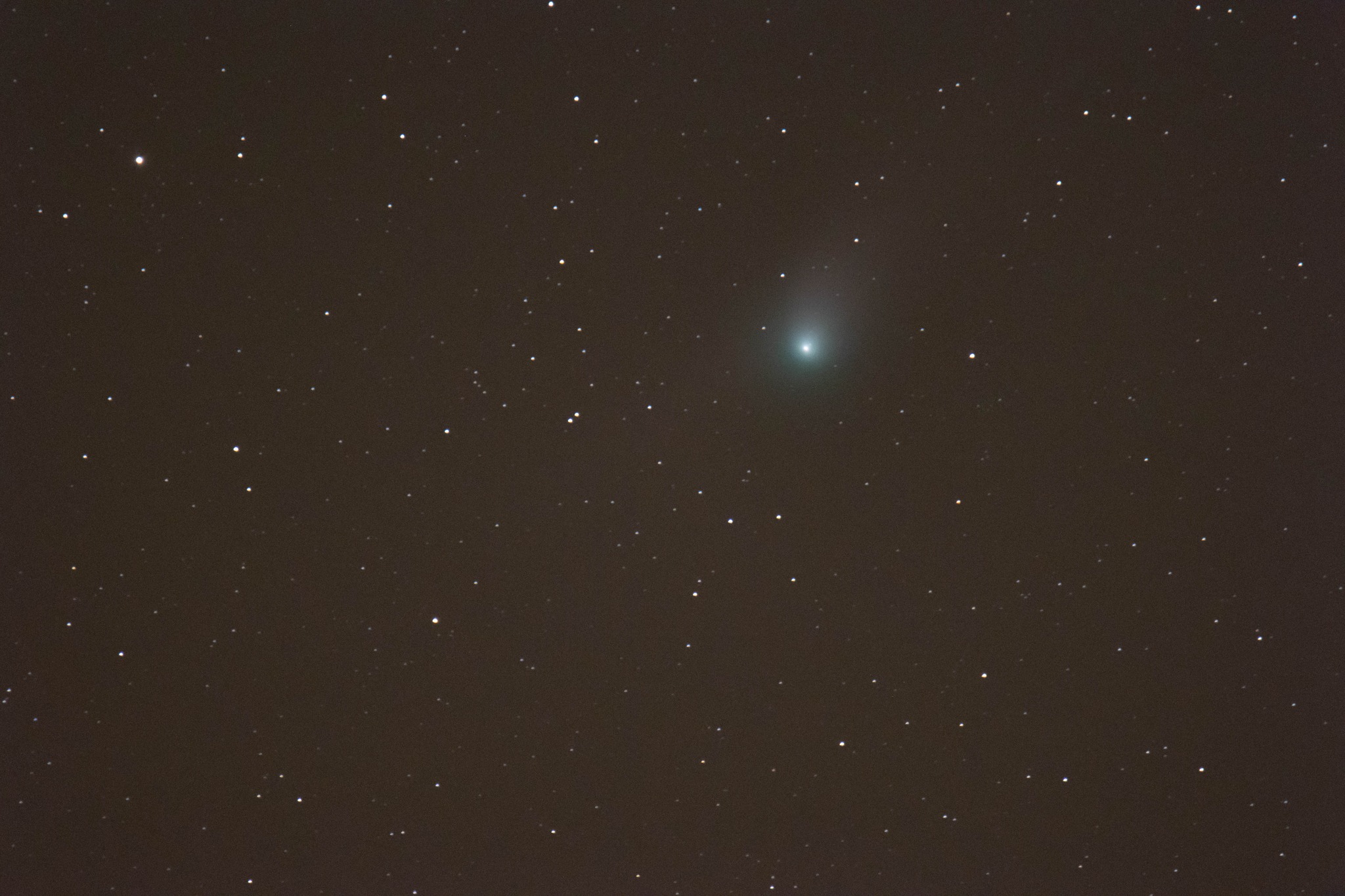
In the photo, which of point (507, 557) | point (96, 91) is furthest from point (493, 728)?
point (96, 91)

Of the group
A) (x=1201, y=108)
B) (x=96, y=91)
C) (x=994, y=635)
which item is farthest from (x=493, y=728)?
(x=1201, y=108)

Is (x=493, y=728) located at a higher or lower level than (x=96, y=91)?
lower

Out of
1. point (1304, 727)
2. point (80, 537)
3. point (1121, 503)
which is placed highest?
point (80, 537)

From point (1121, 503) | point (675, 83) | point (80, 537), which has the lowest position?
point (1121, 503)

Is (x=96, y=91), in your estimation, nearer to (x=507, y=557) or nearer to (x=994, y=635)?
(x=507, y=557)

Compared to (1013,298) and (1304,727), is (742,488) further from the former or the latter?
(1304,727)

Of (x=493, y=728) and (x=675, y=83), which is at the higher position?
(x=675, y=83)
